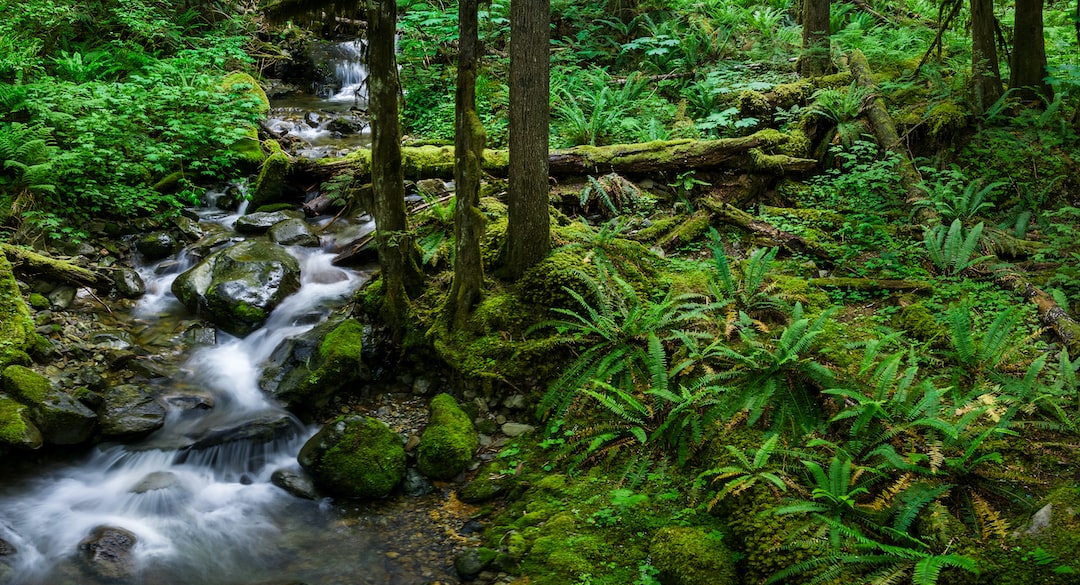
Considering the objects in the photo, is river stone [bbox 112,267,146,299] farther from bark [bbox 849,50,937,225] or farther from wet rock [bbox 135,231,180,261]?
bark [bbox 849,50,937,225]

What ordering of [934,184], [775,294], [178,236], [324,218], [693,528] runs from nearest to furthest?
[693,528], [775,294], [934,184], [178,236], [324,218]

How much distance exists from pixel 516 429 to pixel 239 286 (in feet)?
14.0

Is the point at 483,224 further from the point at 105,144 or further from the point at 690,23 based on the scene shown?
the point at 690,23

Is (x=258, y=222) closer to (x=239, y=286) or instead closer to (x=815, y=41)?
(x=239, y=286)

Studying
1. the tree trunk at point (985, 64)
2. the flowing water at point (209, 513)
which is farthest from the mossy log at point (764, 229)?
the flowing water at point (209, 513)

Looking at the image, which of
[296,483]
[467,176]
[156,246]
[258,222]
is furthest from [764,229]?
[156,246]

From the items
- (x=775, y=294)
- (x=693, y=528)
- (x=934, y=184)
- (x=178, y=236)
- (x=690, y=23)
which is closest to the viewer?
(x=693, y=528)

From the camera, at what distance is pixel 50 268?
7.96 meters

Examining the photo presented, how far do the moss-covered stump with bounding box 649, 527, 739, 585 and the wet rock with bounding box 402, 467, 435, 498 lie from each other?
7.45ft

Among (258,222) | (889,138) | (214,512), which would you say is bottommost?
(214,512)

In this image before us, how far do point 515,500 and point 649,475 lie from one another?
116 centimetres

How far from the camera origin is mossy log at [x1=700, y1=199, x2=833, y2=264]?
7.74 metres

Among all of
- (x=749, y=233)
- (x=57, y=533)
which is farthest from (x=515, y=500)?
(x=749, y=233)

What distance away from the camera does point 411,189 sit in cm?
982
